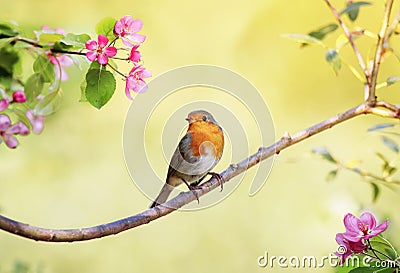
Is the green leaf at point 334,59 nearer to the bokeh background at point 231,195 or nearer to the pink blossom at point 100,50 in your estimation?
the pink blossom at point 100,50

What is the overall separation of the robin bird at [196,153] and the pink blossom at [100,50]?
1.02 ft

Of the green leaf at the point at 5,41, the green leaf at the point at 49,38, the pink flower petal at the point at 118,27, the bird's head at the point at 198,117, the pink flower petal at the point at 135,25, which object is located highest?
the bird's head at the point at 198,117

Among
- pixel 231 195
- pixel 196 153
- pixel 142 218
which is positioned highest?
pixel 231 195

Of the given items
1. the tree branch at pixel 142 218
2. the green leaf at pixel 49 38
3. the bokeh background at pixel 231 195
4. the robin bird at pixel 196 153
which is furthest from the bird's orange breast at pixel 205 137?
the bokeh background at pixel 231 195

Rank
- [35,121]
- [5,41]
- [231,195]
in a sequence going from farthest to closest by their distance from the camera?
1. [231,195]
2. [35,121]
3. [5,41]

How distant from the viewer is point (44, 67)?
22.5 inches

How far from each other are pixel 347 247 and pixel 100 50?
32 cm

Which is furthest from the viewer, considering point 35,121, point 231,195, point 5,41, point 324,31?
point 231,195

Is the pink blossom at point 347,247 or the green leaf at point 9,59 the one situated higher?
the green leaf at point 9,59

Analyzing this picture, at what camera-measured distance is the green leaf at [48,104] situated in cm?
59

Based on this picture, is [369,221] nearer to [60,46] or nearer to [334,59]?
[334,59]

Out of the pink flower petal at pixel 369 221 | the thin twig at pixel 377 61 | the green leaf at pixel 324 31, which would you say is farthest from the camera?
the green leaf at pixel 324 31

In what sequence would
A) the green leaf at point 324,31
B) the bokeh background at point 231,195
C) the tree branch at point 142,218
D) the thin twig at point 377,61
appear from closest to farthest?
1. the tree branch at point 142,218
2. the thin twig at point 377,61
3. the green leaf at point 324,31
4. the bokeh background at point 231,195

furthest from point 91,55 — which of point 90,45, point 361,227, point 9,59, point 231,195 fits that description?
point 231,195
